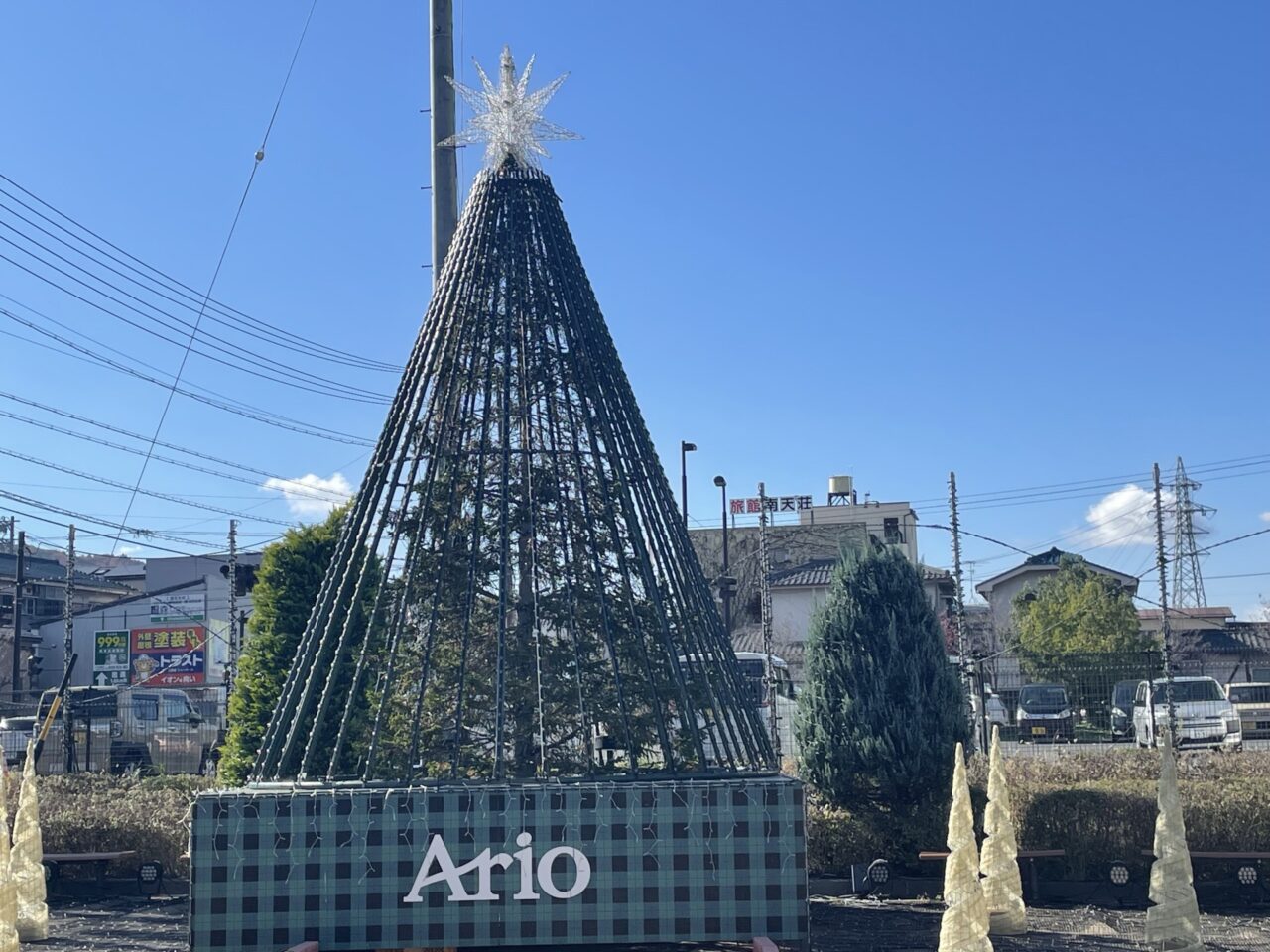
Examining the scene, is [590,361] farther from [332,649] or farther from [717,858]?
[717,858]

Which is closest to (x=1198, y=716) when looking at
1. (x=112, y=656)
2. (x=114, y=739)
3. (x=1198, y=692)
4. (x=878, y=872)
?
(x=1198, y=692)

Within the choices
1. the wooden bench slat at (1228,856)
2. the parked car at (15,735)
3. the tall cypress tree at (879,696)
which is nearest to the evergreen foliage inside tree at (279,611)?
the tall cypress tree at (879,696)

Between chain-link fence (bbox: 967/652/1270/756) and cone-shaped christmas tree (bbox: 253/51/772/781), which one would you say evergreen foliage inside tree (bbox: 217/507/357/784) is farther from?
chain-link fence (bbox: 967/652/1270/756)

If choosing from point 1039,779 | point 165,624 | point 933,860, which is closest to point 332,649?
point 933,860

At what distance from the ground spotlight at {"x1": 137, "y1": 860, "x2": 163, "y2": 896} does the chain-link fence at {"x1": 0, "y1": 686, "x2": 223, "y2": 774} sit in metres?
4.16

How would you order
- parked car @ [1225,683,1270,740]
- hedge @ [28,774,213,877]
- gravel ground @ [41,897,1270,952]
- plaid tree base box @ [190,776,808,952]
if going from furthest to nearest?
parked car @ [1225,683,1270,740], hedge @ [28,774,213,877], gravel ground @ [41,897,1270,952], plaid tree base box @ [190,776,808,952]

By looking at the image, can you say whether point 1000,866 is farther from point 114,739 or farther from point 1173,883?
point 114,739

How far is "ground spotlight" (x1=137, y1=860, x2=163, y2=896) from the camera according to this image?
39.8 ft

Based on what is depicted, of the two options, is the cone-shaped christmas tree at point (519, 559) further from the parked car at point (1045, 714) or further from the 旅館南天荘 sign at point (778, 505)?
the 旅館南天荘 sign at point (778, 505)

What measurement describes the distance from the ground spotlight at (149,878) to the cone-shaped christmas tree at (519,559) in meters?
4.26

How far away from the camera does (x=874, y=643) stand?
1162cm

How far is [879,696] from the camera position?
1145cm

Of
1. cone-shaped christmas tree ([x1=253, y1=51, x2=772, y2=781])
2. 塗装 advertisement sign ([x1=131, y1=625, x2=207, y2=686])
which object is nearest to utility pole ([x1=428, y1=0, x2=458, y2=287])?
cone-shaped christmas tree ([x1=253, y1=51, x2=772, y2=781])

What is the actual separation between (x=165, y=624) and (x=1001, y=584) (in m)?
32.2
